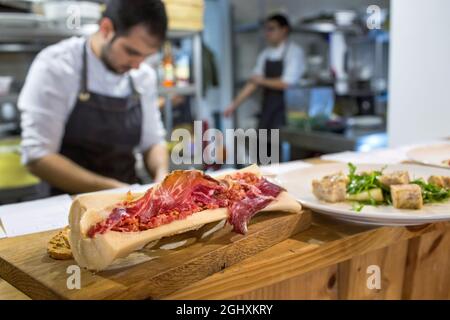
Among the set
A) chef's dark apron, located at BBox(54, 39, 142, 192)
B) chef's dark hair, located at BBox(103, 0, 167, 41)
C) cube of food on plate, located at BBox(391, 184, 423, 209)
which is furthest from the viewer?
chef's dark apron, located at BBox(54, 39, 142, 192)

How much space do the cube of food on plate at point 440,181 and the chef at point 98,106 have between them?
1.32 meters

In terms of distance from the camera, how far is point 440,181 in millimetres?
1039

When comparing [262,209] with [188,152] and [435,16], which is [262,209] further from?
[188,152]

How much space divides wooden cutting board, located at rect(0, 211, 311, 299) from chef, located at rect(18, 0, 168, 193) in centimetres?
124

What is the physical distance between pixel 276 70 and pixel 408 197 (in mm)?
3787

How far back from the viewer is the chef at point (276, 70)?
4.37m

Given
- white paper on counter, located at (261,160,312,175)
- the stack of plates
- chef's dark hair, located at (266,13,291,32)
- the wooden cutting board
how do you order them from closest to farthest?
the wooden cutting board, white paper on counter, located at (261,160,312,175), the stack of plates, chef's dark hair, located at (266,13,291,32)

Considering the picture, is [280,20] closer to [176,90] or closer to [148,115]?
[176,90]

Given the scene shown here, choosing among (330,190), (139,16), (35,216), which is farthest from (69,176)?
(330,190)

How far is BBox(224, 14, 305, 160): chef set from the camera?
4371mm

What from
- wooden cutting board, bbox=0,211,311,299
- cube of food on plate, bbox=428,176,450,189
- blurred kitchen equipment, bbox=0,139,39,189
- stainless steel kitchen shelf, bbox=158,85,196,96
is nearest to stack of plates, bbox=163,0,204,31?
stainless steel kitchen shelf, bbox=158,85,196,96

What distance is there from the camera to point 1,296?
0.72 metres

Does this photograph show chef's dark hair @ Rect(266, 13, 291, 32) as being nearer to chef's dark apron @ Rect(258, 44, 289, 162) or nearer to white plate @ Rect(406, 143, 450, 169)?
chef's dark apron @ Rect(258, 44, 289, 162)
